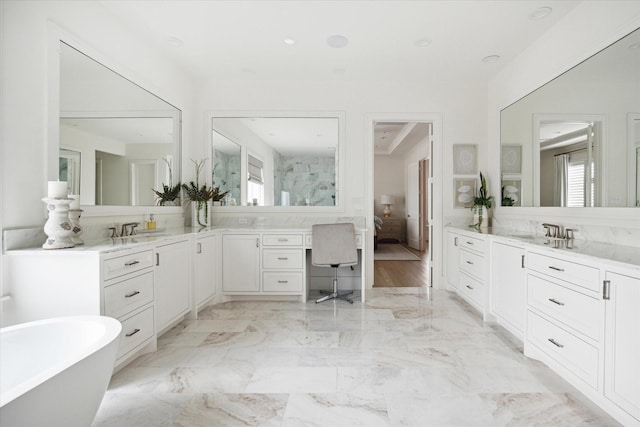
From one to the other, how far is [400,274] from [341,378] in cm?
296

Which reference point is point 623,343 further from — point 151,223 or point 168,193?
point 168,193

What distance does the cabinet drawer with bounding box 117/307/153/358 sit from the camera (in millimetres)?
1853

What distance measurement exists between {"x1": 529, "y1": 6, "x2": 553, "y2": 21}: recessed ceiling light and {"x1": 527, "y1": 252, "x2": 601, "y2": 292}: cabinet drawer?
192cm

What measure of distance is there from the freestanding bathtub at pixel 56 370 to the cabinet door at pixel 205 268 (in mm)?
1545

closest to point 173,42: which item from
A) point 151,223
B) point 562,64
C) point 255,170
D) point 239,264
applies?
point 255,170

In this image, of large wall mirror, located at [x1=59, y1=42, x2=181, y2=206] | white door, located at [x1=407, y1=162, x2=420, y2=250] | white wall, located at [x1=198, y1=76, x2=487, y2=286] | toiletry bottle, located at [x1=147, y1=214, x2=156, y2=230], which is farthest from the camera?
white door, located at [x1=407, y1=162, x2=420, y2=250]

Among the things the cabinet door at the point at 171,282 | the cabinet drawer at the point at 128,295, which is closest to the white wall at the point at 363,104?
the cabinet door at the point at 171,282

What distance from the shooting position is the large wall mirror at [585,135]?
1.90m

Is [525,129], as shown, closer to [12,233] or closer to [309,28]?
[309,28]

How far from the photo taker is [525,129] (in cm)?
297

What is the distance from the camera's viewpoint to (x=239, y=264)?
331 centimetres

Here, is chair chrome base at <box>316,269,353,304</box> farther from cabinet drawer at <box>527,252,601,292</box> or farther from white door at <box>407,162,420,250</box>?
white door at <box>407,162,420,250</box>

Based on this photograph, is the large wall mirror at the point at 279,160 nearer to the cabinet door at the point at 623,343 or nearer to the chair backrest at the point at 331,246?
the chair backrest at the point at 331,246

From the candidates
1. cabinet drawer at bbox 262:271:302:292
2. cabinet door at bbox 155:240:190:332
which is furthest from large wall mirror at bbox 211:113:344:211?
cabinet door at bbox 155:240:190:332
